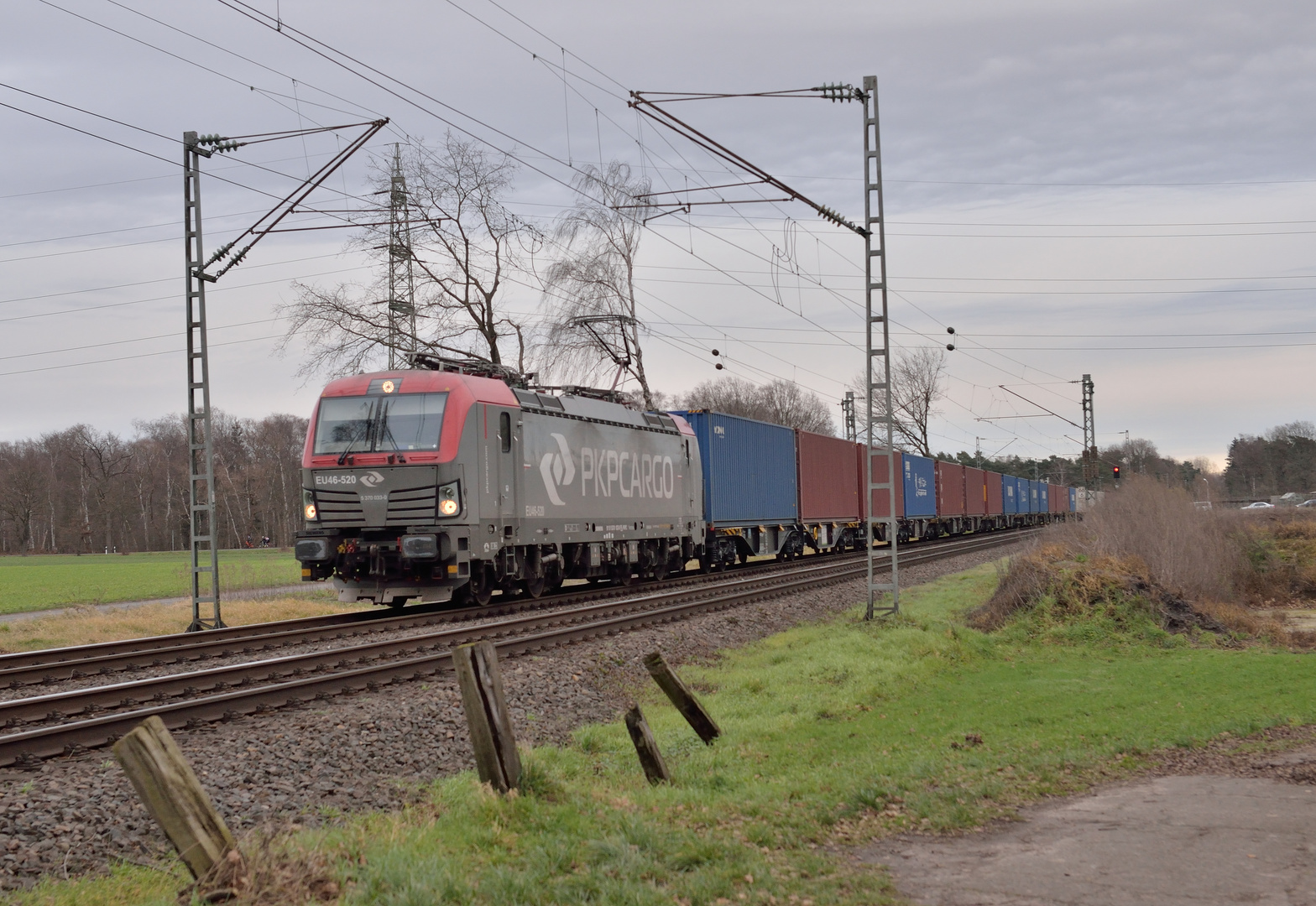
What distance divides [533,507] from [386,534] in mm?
2851

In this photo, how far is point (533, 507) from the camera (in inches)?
727

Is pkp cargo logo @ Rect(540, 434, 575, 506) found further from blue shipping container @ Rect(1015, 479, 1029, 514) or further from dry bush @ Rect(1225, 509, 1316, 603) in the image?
blue shipping container @ Rect(1015, 479, 1029, 514)

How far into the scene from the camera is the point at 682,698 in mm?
8570

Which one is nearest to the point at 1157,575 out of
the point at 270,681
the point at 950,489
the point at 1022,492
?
the point at 270,681

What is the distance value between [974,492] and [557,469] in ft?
128

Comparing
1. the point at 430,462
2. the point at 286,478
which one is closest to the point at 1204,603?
the point at 430,462

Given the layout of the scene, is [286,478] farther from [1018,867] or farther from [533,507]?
[1018,867]

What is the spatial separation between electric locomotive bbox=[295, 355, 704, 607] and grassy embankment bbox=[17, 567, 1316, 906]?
4.91 metres

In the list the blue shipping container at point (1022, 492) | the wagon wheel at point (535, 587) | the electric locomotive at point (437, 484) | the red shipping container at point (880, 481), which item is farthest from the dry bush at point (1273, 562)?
the blue shipping container at point (1022, 492)

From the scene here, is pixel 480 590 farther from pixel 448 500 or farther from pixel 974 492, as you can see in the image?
pixel 974 492

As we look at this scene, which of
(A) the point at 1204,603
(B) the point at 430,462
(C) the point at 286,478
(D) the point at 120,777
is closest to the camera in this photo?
(D) the point at 120,777

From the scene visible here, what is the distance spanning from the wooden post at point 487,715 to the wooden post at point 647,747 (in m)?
1.06

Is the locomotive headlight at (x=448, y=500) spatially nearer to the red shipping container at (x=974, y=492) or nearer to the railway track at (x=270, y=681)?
the railway track at (x=270, y=681)

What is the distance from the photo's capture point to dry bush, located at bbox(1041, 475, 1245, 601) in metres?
19.4
